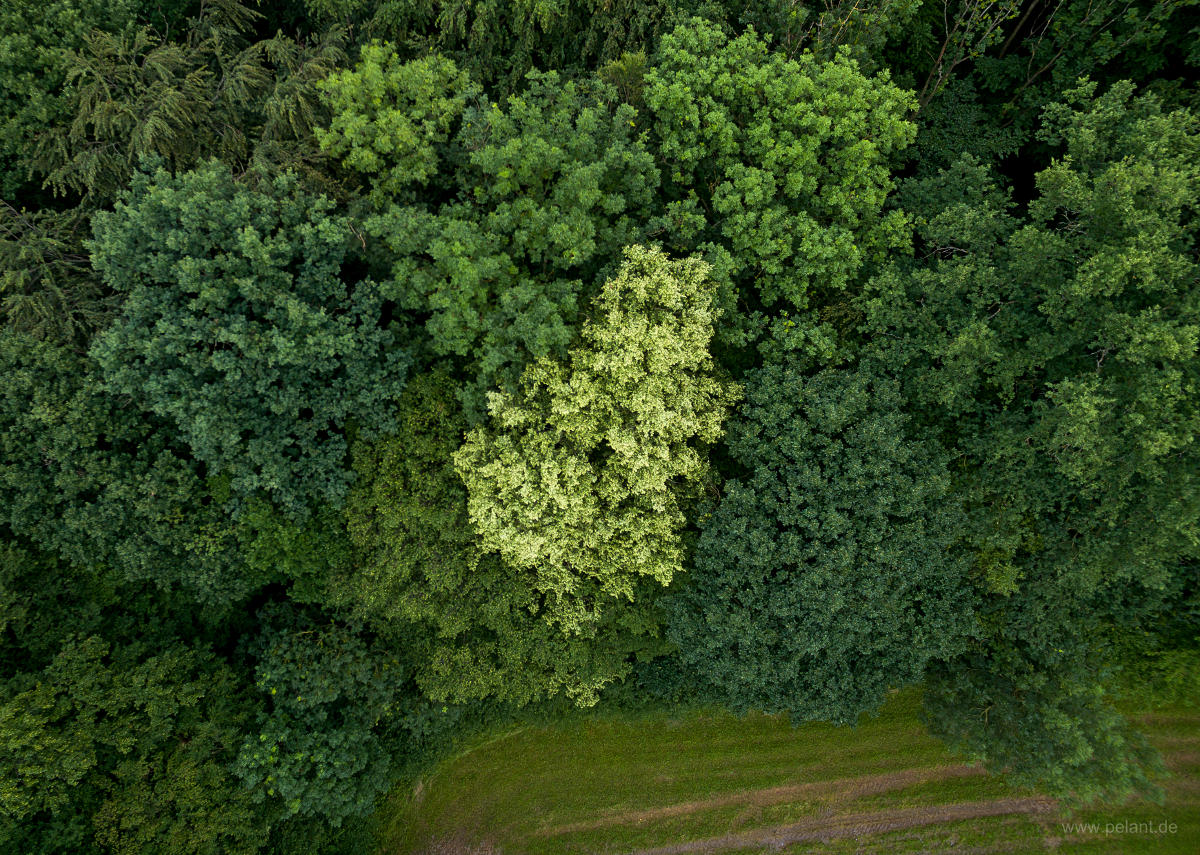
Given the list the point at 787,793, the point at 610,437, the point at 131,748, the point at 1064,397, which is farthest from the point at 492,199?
the point at 787,793

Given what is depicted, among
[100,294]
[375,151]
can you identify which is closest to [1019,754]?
[375,151]

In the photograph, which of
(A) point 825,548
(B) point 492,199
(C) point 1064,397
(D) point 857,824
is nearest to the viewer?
(C) point 1064,397

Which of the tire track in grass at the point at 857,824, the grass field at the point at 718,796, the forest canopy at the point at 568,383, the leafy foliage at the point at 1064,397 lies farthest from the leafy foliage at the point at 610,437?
the tire track in grass at the point at 857,824

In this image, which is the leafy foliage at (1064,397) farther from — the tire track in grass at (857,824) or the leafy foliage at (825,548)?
the tire track in grass at (857,824)

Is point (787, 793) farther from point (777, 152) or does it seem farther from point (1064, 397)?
point (777, 152)

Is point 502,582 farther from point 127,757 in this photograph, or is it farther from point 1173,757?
point 1173,757

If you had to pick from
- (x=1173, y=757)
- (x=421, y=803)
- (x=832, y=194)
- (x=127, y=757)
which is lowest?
(x=421, y=803)
